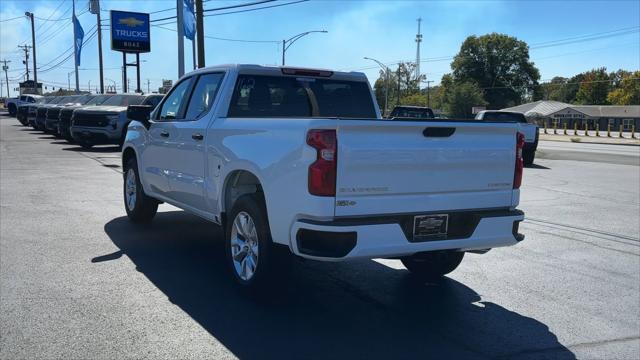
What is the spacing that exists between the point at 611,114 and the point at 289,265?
315 feet

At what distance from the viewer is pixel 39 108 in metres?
29.0

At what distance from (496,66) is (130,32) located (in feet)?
293

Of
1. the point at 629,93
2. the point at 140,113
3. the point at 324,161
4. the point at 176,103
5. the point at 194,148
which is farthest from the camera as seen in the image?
the point at 629,93

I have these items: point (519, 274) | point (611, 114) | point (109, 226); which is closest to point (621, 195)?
point (519, 274)

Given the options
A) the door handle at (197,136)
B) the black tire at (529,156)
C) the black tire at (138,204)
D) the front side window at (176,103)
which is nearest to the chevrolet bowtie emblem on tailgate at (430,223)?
the door handle at (197,136)

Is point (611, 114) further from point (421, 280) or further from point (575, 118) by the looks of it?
point (421, 280)

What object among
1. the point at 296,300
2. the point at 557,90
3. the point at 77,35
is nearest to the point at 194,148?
the point at 296,300

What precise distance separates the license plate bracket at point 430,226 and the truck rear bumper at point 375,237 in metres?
0.03

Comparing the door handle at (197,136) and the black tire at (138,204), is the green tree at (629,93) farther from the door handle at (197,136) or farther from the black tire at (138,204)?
the door handle at (197,136)

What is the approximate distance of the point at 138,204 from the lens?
789 cm

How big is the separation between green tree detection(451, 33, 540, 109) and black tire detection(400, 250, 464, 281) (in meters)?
113

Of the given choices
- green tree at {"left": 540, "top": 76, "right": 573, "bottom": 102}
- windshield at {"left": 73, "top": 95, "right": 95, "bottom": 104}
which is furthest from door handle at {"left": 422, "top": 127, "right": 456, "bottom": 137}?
green tree at {"left": 540, "top": 76, "right": 573, "bottom": 102}

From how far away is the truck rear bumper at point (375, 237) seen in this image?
13.6 feet

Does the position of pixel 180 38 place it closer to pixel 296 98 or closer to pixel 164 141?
pixel 164 141
